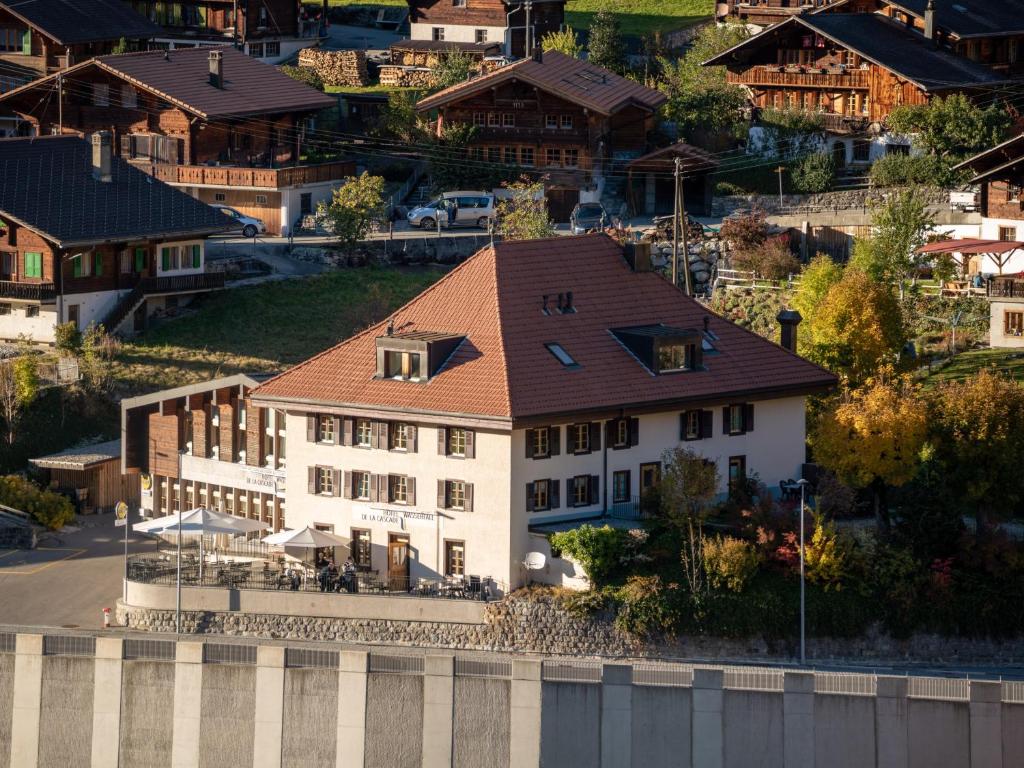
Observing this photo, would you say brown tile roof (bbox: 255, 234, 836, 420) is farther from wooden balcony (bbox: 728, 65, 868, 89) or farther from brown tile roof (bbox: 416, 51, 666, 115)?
wooden balcony (bbox: 728, 65, 868, 89)

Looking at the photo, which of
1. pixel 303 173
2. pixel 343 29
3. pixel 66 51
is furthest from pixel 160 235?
pixel 343 29

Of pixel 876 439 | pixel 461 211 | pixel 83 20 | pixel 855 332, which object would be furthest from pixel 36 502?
pixel 83 20

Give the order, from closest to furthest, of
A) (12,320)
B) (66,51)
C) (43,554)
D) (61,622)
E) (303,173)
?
(61,622) < (43,554) < (12,320) < (303,173) < (66,51)

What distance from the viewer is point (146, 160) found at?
11588 centimetres

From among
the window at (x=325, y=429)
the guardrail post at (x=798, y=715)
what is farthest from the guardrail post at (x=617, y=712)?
the window at (x=325, y=429)

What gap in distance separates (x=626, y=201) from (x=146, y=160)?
20.2 metres

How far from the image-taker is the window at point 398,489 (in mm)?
80062

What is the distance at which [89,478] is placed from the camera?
89.4 metres

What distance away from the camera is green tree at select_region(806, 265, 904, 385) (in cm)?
8544

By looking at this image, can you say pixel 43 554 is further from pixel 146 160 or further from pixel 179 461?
pixel 146 160

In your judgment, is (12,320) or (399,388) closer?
(399,388)

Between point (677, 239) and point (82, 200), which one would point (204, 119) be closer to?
point (82, 200)

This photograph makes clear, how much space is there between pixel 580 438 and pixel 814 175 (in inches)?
1392

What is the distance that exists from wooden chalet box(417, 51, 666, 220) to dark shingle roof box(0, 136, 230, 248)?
16954mm
